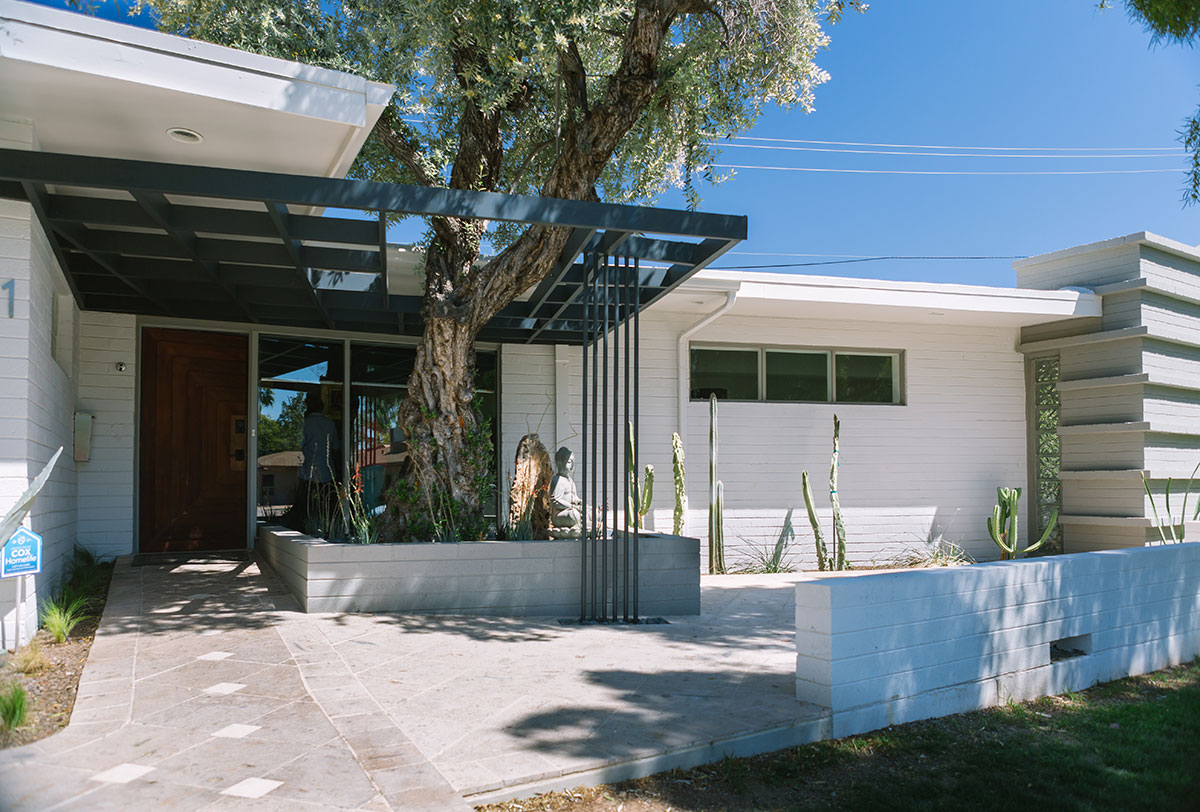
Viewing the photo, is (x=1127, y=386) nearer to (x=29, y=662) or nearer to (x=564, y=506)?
(x=564, y=506)

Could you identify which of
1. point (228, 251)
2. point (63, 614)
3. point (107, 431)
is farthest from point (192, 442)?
point (63, 614)

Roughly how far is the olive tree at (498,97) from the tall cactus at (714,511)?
286cm

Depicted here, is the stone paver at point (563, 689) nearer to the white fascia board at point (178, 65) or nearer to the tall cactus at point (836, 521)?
the white fascia board at point (178, 65)

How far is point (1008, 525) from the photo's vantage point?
1151 cm

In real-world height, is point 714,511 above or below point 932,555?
above

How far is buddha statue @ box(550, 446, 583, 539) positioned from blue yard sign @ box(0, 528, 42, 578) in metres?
3.73

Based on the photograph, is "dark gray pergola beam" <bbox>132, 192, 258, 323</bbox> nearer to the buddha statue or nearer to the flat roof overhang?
the flat roof overhang

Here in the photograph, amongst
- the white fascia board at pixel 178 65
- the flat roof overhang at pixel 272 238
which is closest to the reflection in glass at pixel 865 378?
the flat roof overhang at pixel 272 238

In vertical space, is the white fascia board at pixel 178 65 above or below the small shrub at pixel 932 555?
above

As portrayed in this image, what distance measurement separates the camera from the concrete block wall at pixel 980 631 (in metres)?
4.17

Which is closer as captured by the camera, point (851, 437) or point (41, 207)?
point (41, 207)

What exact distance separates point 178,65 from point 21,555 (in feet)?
9.33

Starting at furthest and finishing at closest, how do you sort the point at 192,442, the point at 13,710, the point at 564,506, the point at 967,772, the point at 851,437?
the point at 851,437 < the point at 192,442 < the point at 564,506 < the point at 967,772 < the point at 13,710

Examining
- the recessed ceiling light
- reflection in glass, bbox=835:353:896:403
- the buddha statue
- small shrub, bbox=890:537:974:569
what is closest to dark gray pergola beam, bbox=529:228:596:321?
the buddha statue
